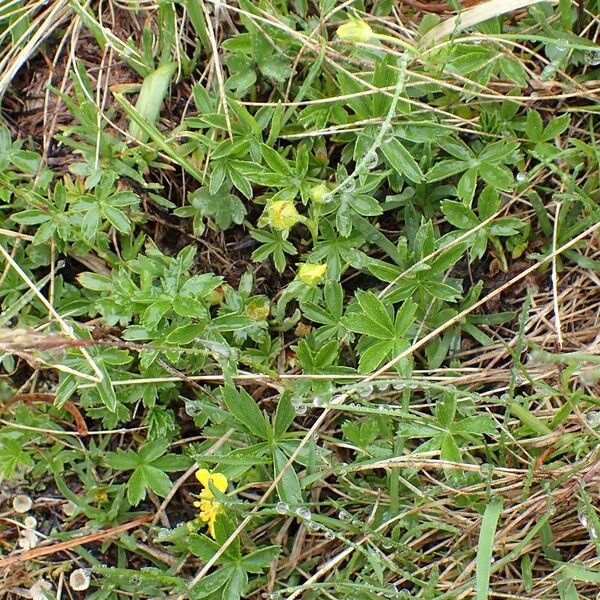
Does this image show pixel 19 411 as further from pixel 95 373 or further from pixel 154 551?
pixel 154 551

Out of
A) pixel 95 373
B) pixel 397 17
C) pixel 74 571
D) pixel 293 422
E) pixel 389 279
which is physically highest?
pixel 397 17

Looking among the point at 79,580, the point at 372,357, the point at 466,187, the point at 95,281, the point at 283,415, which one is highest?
the point at 466,187

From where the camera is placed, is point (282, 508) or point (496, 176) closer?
point (282, 508)

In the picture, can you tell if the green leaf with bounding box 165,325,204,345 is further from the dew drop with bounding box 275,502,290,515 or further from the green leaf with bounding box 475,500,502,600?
the green leaf with bounding box 475,500,502,600

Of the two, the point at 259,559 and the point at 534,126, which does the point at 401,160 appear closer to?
the point at 534,126

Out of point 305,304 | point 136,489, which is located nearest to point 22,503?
point 136,489

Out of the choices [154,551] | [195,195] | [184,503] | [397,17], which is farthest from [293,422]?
[397,17]

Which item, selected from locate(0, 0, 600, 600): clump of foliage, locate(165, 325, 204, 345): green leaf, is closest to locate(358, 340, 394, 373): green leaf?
locate(0, 0, 600, 600): clump of foliage
